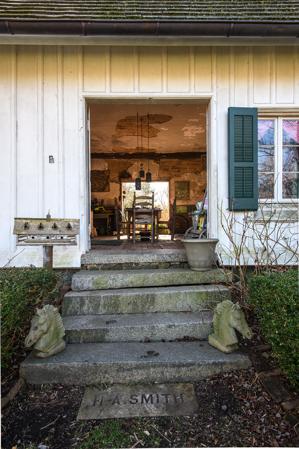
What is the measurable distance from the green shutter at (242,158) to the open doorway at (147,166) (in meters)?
4.15

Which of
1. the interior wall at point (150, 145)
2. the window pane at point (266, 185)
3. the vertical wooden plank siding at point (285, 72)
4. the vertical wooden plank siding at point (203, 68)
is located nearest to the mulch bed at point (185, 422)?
the window pane at point (266, 185)

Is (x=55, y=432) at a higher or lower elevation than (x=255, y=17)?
lower

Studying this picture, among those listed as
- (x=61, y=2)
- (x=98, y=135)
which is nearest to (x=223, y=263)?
(x=61, y=2)

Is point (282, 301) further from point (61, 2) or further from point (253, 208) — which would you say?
point (61, 2)

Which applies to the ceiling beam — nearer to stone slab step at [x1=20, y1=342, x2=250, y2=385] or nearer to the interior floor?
the interior floor

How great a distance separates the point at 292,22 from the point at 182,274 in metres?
3.21

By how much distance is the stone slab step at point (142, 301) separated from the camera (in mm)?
3459

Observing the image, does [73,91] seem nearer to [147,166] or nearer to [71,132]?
[71,132]

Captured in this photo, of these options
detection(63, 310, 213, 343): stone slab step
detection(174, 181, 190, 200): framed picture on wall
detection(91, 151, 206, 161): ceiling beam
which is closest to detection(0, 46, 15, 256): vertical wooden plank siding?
detection(63, 310, 213, 343): stone slab step

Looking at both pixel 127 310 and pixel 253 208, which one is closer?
pixel 127 310

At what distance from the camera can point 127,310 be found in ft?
11.4

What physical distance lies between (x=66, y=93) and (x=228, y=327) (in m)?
3.48

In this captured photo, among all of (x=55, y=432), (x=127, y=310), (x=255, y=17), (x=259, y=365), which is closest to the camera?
(x=55, y=432)

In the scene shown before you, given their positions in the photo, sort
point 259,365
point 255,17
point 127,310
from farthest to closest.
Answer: point 255,17 < point 127,310 < point 259,365
